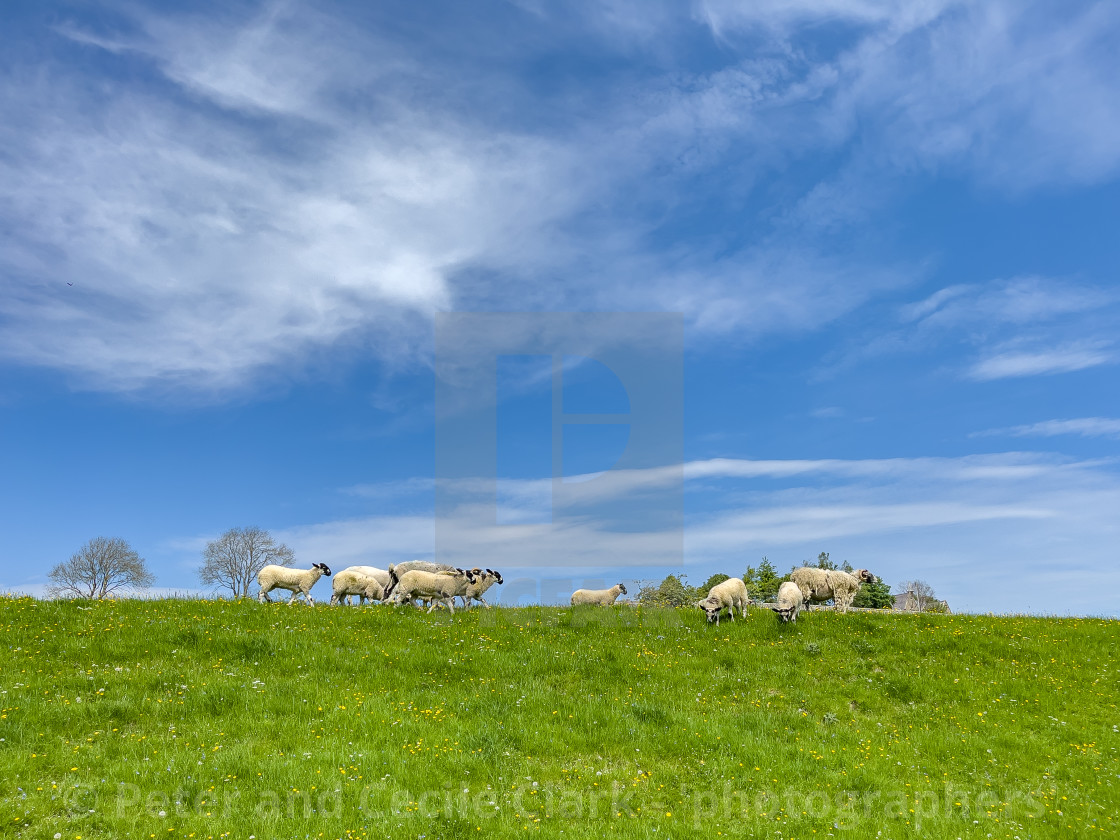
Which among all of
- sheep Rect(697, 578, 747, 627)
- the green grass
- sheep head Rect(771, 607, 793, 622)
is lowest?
the green grass

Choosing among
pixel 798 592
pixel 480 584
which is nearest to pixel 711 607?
pixel 798 592

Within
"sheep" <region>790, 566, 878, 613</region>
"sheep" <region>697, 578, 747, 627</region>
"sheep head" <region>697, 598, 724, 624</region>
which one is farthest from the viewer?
"sheep" <region>790, 566, 878, 613</region>

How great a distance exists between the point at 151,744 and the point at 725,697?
14.1m

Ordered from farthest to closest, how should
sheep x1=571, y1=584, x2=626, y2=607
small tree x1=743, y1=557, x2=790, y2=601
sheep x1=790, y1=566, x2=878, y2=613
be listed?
small tree x1=743, y1=557, x2=790, y2=601 → sheep x1=571, y1=584, x2=626, y2=607 → sheep x1=790, y1=566, x2=878, y2=613

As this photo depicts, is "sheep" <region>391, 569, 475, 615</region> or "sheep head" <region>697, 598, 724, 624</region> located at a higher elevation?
"sheep" <region>391, 569, 475, 615</region>

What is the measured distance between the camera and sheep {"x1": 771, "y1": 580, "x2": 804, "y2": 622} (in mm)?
24700

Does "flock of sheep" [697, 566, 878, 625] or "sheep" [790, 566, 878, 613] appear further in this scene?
"sheep" [790, 566, 878, 613]

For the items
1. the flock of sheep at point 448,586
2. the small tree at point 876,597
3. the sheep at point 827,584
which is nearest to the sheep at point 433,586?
the flock of sheep at point 448,586

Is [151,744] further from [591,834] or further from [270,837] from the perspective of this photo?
[591,834]

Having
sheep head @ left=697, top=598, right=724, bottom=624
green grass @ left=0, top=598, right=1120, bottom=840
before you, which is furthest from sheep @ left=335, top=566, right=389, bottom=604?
sheep head @ left=697, top=598, right=724, bottom=624

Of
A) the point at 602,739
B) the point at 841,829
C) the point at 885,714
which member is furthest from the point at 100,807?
the point at 885,714

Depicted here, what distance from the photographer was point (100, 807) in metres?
11.1

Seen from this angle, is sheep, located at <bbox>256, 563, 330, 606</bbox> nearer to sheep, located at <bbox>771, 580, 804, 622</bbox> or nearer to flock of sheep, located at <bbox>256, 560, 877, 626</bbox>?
flock of sheep, located at <bbox>256, 560, 877, 626</bbox>

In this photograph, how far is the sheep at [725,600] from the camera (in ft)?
82.9
